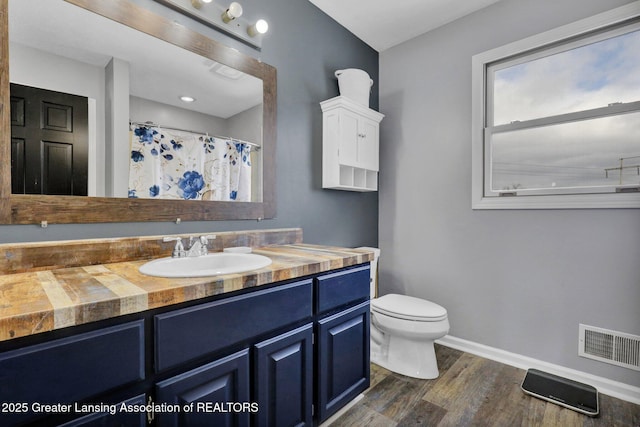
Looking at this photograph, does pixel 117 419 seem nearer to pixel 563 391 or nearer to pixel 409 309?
pixel 409 309

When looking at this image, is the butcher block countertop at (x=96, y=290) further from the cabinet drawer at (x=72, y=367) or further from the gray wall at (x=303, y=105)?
the gray wall at (x=303, y=105)

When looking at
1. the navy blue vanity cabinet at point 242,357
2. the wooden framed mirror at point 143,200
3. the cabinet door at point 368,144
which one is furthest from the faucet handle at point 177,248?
the cabinet door at point 368,144

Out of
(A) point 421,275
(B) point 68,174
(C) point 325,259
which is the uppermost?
(B) point 68,174

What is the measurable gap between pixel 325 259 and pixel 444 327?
1011mm

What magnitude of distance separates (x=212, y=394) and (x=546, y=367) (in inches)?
82.7

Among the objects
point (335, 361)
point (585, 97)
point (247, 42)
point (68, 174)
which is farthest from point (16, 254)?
point (585, 97)

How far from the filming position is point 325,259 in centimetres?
140

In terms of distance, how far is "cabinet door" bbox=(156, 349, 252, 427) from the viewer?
0.89 meters

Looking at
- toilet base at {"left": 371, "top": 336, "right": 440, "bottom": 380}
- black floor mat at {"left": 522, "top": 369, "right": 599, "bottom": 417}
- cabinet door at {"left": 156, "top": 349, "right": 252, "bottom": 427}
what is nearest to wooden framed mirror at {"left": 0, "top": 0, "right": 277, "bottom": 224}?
cabinet door at {"left": 156, "top": 349, "right": 252, "bottom": 427}

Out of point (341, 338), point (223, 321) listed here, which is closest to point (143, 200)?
point (223, 321)

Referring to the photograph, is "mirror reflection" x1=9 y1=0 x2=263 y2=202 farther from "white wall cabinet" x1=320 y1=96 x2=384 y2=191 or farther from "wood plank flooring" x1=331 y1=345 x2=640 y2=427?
"wood plank flooring" x1=331 y1=345 x2=640 y2=427

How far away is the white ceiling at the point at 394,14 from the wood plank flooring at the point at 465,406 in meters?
2.53

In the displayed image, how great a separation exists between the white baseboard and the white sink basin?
1801 millimetres

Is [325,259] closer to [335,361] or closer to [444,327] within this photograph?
[335,361]
